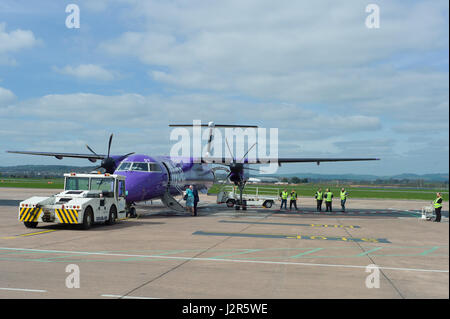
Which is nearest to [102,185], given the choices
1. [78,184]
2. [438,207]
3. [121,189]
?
[78,184]

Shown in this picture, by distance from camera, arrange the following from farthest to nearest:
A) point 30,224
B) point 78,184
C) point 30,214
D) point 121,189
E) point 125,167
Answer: point 125,167, point 121,189, point 78,184, point 30,224, point 30,214

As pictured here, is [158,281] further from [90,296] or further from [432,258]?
[432,258]

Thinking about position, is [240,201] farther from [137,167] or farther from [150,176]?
[137,167]

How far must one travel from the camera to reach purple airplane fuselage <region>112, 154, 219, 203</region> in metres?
20.5

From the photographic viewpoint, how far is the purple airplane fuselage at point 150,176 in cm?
2050

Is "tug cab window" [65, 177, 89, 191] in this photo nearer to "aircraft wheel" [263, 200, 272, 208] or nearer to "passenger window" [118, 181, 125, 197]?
"passenger window" [118, 181, 125, 197]

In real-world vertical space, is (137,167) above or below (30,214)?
above

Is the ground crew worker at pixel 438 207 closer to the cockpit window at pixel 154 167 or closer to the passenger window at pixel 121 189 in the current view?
the cockpit window at pixel 154 167

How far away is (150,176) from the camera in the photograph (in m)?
21.5

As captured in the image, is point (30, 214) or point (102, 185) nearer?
point (30, 214)

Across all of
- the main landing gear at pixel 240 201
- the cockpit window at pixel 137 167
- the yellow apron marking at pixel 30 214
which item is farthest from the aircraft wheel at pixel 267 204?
the yellow apron marking at pixel 30 214

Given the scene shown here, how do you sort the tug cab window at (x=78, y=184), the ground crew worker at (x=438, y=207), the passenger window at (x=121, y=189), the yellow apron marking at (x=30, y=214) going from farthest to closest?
1. the ground crew worker at (x=438, y=207)
2. the passenger window at (x=121, y=189)
3. the tug cab window at (x=78, y=184)
4. the yellow apron marking at (x=30, y=214)
